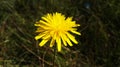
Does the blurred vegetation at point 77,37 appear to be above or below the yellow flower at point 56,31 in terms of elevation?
above

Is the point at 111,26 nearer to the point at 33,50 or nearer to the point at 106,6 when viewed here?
the point at 106,6

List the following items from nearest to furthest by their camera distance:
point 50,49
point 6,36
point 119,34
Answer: point 50,49, point 6,36, point 119,34

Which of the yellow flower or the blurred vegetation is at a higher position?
the blurred vegetation

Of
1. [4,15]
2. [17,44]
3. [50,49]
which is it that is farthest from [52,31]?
[4,15]

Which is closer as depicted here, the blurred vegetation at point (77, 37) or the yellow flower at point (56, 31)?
the yellow flower at point (56, 31)

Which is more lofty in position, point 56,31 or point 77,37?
point 77,37

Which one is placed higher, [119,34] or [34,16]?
[34,16]

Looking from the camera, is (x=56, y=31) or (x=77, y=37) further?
(x=77, y=37)

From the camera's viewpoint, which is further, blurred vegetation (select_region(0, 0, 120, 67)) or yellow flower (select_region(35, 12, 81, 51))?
blurred vegetation (select_region(0, 0, 120, 67))
